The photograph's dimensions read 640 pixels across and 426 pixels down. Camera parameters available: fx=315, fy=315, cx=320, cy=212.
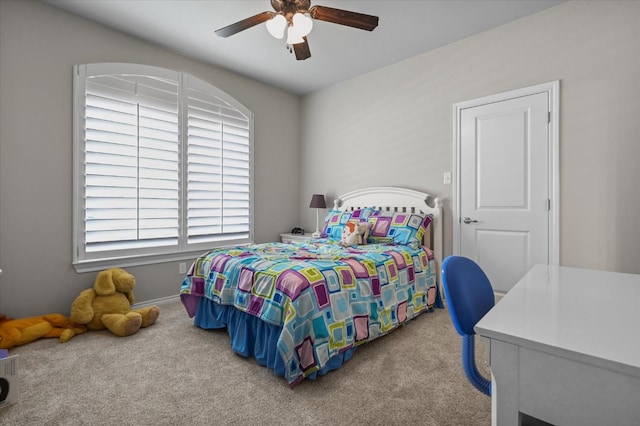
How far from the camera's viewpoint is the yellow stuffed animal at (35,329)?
7.57ft

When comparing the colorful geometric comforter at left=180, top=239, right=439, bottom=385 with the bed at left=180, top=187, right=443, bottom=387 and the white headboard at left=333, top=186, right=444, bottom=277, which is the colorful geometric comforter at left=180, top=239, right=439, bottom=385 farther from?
the white headboard at left=333, top=186, right=444, bottom=277

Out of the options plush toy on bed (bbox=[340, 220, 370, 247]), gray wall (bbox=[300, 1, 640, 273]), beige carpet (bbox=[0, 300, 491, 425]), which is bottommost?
beige carpet (bbox=[0, 300, 491, 425])

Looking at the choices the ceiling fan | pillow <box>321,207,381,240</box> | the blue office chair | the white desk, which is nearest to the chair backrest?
the blue office chair

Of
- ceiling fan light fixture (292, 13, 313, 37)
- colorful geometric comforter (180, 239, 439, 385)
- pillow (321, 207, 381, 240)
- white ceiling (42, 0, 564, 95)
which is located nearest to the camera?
colorful geometric comforter (180, 239, 439, 385)

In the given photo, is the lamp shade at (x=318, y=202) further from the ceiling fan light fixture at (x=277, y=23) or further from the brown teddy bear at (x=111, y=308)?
the ceiling fan light fixture at (x=277, y=23)

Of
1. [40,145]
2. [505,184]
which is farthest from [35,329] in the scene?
[505,184]

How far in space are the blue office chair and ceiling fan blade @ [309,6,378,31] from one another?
179 cm

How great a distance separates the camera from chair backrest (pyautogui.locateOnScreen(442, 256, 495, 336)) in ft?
3.60

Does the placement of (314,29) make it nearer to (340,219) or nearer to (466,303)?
(340,219)

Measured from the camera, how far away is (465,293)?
1182 millimetres

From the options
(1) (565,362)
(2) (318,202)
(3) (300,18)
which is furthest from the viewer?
(2) (318,202)

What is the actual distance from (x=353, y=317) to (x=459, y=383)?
0.72m

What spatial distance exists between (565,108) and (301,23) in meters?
2.33

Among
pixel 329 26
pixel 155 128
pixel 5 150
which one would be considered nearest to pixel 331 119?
pixel 329 26
